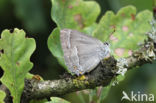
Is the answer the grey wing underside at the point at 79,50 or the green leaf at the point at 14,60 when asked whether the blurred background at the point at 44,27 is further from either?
the green leaf at the point at 14,60

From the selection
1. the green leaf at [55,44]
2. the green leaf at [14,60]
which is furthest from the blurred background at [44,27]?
the green leaf at [14,60]

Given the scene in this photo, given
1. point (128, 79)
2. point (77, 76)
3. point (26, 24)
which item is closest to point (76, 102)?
point (128, 79)

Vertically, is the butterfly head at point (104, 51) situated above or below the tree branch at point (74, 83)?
above

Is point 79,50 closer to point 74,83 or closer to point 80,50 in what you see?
point 80,50

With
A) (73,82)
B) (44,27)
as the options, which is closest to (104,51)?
(73,82)

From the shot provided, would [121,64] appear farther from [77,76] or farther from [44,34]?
[44,34]

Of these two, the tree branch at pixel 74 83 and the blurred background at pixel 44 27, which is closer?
the tree branch at pixel 74 83
